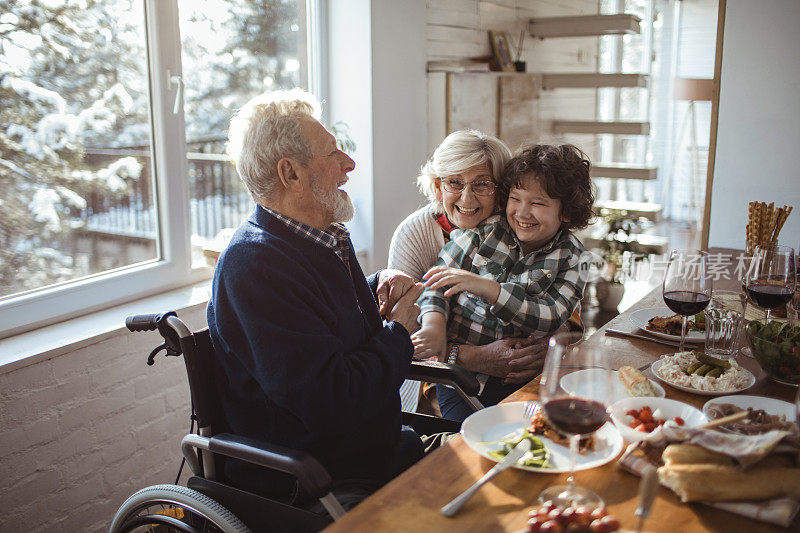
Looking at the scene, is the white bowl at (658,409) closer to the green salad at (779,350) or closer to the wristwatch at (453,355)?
the green salad at (779,350)

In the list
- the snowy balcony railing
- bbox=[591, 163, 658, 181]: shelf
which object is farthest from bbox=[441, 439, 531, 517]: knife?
bbox=[591, 163, 658, 181]: shelf

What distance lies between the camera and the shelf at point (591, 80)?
453 cm

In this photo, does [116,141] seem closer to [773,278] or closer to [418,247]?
[418,247]

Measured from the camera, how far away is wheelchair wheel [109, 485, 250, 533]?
1372 mm

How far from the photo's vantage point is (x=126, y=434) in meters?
2.28

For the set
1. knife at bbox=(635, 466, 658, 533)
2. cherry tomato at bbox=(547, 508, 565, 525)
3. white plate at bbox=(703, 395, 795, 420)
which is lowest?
white plate at bbox=(703, 395, 795, 420)

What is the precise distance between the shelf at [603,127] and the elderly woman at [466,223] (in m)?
2.73

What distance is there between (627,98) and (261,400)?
7003mm

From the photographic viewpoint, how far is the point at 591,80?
4.60 metres

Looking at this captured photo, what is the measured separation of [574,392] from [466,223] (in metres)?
1.14

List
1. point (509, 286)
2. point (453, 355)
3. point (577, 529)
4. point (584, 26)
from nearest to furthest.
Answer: point (577, 529), point (509, 286), point (453, 355), point (584, 26)

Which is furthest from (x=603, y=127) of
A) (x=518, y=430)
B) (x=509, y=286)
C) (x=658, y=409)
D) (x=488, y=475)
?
(x=488, y=475)

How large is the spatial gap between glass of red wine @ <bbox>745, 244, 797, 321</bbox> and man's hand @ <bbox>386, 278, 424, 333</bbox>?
2.75ft

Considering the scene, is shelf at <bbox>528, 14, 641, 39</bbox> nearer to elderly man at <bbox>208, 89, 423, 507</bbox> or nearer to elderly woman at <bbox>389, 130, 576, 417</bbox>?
elderly woman at <bbox>389, 130, 576, 417</bbox>
